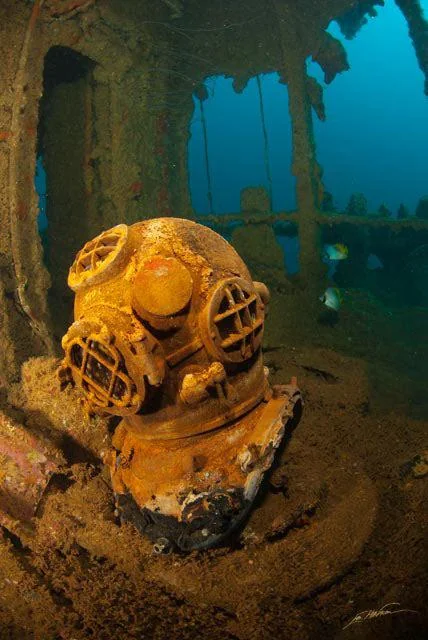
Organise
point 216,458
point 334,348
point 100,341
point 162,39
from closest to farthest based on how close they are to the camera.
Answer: point 100,341, point 216,458, point 334,348, point 162,39

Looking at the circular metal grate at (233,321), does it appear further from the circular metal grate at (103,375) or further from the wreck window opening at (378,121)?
the wreck window opening at (378,121)

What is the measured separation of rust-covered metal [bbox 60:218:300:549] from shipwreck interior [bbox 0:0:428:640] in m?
0.37

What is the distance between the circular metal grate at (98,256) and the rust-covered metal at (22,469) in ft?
3.88

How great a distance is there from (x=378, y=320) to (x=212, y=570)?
237 inches

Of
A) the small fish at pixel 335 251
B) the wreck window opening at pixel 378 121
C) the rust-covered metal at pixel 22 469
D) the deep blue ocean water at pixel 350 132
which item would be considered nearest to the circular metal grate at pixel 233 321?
the rust-covered metal at pixel 22 469

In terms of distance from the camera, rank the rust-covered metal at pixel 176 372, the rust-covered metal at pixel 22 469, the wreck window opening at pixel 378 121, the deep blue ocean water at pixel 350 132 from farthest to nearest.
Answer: the wreck window opening at pixel 378 121 < the deep blue ocean water at pixel 350 132 < the rust-covered metal at pixel 22 469 < the rust-covered metal at pixel 176 372

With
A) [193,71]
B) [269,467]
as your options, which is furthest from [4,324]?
[193,71]

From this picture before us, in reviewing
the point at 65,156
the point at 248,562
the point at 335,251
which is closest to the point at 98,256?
the point at 248,562

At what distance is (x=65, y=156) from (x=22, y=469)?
17.9ft

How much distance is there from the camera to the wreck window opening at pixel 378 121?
121000mm

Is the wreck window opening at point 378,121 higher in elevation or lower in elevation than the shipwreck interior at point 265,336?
higher

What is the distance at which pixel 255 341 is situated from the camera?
292cm

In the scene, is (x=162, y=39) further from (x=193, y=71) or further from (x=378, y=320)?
(x=378, y=320)

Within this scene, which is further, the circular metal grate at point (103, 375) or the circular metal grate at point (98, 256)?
the circular metal grate at point (98, 256)
